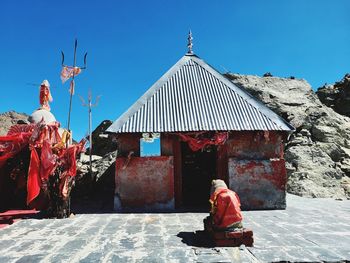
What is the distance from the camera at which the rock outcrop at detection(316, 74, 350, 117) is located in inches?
947

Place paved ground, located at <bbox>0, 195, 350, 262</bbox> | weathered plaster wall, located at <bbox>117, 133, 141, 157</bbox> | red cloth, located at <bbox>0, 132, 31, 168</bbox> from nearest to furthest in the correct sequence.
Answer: paved ground, located at <bbox>0, 195, 350, 262</bbox> → red cloth, located at <bbox>0, 132, 31, 168</bbox> → weathered plaster wall, located at <bbox>117, 133, 141, 157</bbox>

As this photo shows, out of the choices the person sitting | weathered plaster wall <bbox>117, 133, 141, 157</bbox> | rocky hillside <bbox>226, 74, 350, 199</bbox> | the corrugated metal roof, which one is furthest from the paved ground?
rocky hillside <bbox>226, 74, 350, 199</bbox>

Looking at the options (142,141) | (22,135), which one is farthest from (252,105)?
(22,135)

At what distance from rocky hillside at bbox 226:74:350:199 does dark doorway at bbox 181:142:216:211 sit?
5496 mm

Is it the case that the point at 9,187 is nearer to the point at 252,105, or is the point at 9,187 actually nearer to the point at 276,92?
the point at 252,105

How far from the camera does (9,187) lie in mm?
11609

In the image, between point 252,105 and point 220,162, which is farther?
point 252,105

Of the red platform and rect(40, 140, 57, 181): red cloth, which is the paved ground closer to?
the red platform

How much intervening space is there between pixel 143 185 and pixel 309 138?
12.2 m

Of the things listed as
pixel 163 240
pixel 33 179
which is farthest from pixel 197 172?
pixel 163 240

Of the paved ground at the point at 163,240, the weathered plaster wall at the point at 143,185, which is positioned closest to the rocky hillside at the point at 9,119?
the weathered plaster wall at the point at 143,185

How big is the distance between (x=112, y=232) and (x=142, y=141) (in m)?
4.35

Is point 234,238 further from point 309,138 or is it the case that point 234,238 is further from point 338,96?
point 338,96

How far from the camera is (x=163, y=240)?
615 cm
